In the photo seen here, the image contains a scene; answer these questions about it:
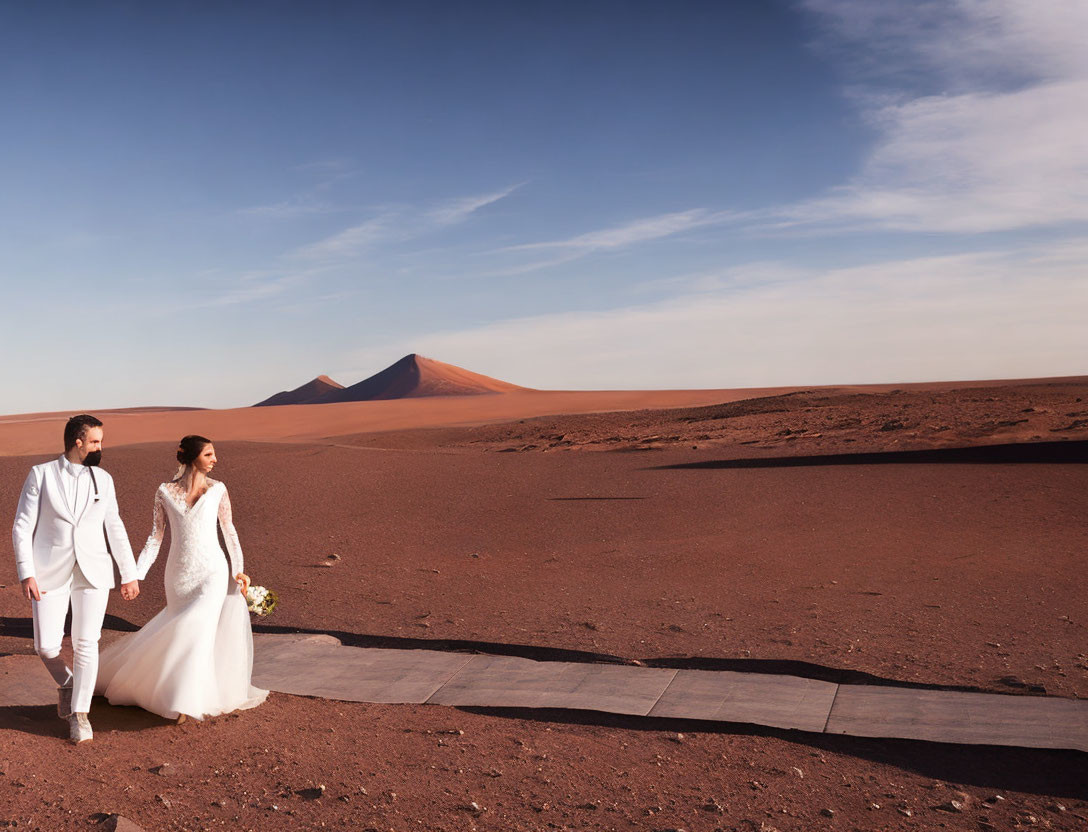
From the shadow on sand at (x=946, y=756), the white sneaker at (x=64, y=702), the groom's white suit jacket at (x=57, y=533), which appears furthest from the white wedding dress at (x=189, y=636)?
the shadow on sand at (x=946, y=756)

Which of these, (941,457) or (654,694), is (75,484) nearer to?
(654,694)

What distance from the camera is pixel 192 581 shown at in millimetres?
5621

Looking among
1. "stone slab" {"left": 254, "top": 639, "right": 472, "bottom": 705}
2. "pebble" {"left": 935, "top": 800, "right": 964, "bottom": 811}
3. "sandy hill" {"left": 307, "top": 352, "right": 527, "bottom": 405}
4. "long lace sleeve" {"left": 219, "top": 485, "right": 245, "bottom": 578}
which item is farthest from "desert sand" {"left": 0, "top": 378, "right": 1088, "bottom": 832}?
"sandy hill" {"left": 307, "top": 352, "right": 527, "bottom": 405}

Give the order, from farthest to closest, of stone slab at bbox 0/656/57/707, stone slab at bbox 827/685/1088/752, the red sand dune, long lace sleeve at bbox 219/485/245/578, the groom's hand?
the red sand dune < stone slab at bbox 0/656/57/707 < long lace sleeve at bbox 219/485/245/578 < stone slab at bbox 827/685/1088/752 < the groom's hand

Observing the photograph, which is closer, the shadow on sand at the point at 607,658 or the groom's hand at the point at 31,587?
the groom's hand at the point at 31,587

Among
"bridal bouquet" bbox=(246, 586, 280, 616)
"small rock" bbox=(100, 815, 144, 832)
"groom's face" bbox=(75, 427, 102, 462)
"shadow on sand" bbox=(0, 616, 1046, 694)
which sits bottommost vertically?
"shadow on sand" bbox=(0, 616, 1046, 694)

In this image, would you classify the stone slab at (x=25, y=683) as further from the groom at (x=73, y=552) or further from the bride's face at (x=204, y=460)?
the bride's face at (x=204, y=460)

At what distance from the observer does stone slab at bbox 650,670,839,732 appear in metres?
5.66

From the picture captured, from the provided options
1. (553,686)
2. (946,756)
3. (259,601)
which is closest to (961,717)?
(946,756)

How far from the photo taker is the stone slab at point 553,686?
19.8 ft

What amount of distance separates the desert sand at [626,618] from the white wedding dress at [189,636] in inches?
6.8

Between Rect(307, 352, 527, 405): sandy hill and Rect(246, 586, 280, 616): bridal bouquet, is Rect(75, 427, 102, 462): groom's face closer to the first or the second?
Rect(246, 586, 280, 616): bridal bouquet

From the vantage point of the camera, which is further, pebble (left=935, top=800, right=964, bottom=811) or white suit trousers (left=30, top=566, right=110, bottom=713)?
white suit trousers (left=30, top=566, right=110, bottom=713)

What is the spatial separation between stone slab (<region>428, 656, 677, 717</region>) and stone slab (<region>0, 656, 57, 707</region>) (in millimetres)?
2514
